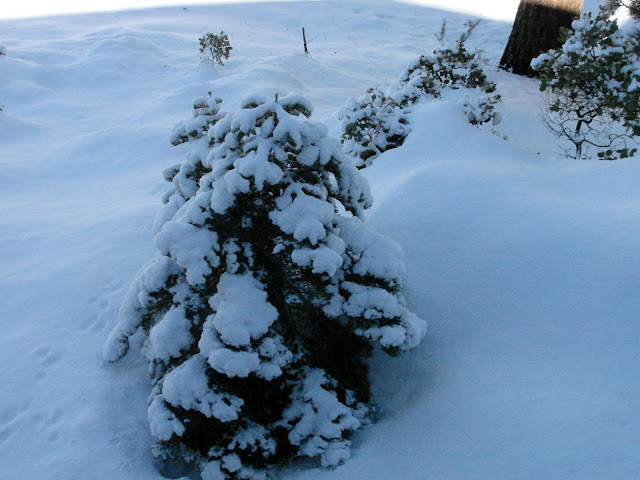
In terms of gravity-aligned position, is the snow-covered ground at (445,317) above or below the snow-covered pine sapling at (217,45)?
below

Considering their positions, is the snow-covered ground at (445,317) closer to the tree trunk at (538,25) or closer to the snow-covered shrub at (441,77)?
the snow-covered shrub at (441,77)

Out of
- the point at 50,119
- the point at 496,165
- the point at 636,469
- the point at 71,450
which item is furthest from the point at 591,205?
the point at 50,119

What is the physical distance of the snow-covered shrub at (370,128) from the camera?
17.3ft

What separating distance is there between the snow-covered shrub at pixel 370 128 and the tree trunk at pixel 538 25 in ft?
15.6

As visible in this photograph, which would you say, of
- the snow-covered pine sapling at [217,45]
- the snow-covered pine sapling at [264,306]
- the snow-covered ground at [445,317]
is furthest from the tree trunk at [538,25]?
the snow-covered pine sapling at [264,306]

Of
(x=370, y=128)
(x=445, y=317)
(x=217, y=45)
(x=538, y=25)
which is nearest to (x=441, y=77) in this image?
(x=370, y=128)

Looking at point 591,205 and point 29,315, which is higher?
point 591,205

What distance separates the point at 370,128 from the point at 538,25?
538 cm

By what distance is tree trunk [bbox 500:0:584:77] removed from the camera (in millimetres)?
8516

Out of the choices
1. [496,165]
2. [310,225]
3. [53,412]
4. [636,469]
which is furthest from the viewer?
[496,165]

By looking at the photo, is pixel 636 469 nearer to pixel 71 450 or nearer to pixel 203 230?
pixel 203 230

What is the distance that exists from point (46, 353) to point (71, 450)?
2.71 ft

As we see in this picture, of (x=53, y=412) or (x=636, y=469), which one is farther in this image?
(x=53, y=412)

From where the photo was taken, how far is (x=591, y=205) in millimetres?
3223
